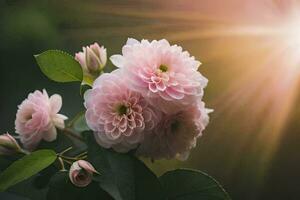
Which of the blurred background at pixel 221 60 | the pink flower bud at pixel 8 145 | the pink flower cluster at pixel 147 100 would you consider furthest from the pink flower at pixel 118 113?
the blurred background at pixel 221 60

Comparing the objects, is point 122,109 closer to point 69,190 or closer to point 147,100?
point 147,100

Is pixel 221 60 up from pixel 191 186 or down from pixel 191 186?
up

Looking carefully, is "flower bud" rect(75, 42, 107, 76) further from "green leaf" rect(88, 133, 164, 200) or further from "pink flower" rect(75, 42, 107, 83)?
"green leaf" rect(88, 133, 164, 200)

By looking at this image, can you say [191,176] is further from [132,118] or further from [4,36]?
[4,36]

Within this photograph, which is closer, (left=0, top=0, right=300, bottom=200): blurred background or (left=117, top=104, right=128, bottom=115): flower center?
(left=117, top=104, right=128, bottom=115): flower center

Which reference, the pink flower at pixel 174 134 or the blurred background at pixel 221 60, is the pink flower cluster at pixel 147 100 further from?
the blurred background at pixel 221 60

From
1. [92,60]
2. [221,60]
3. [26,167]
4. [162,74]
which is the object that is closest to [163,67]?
[162,74]

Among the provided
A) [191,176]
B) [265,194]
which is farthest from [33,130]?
[265,194]

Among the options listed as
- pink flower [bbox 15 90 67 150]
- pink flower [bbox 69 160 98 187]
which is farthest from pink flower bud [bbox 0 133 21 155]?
pink flower [bbox 69 160 98 187]
